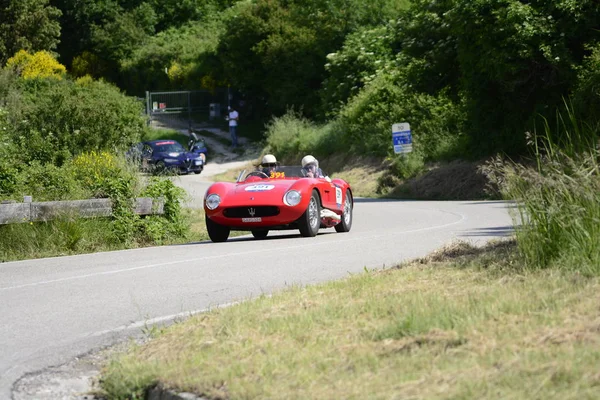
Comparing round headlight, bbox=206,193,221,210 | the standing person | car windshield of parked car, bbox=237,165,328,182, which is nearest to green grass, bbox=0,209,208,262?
round headlight, bbox=206,193,221,210

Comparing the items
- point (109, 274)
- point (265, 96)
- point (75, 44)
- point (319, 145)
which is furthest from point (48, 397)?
point (75, 44)

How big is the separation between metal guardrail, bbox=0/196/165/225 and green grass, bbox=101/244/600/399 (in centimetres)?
795

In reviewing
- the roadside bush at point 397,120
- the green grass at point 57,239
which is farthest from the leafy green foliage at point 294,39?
the green grass at point 57,239

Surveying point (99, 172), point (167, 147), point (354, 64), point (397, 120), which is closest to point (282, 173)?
point (99, 172)

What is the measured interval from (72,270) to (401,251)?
4.13 m

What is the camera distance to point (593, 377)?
17.4ft

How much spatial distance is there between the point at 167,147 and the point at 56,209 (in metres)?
36.1

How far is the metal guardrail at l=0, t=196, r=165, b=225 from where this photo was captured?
15.8 meters

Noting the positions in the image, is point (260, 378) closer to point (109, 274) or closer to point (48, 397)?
point (48, 397)

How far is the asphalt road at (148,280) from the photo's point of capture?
864cm

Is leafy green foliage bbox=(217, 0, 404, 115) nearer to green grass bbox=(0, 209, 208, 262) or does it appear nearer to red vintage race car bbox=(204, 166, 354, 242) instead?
red vintage race car bbox=(204, 166, 354, 242)

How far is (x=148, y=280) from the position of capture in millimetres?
11781

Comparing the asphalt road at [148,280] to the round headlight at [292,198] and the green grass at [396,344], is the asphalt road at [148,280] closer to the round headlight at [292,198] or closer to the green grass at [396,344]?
the round headlight at [292,198]

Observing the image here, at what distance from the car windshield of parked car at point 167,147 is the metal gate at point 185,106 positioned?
15.4 m
